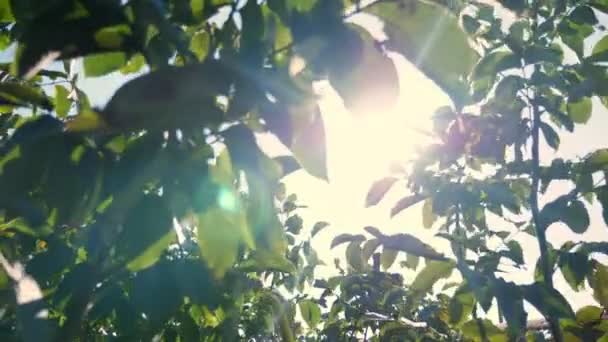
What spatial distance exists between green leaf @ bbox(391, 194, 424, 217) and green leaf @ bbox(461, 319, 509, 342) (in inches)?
21.0

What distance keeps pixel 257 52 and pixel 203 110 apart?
0.24 metres

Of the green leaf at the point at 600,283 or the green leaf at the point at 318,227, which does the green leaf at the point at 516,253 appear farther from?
the green leaf at the point at 318,227

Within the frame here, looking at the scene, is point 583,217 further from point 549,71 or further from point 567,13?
point 567,13

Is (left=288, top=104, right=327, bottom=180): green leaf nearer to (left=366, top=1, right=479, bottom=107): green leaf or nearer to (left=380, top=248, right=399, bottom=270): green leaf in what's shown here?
(left=366, top=1, right=479, bottom=107): green leaf

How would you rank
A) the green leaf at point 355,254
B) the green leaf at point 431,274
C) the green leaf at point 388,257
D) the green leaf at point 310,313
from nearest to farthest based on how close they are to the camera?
the green leaf at point 431,274 < the green leaf at point 355,254 < the green leaf at point 388,257 < the green leaf at point 310,313

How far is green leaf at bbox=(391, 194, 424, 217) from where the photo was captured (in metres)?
2.36

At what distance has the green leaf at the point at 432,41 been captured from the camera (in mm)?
780

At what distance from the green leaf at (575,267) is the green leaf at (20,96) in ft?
5.86

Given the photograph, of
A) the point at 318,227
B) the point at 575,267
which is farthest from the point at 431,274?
the point at 318,227

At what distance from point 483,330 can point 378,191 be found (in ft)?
2.02

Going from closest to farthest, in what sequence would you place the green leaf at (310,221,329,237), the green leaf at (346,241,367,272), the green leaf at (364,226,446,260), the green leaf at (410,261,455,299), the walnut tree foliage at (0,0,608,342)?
1. the walnut tree foliage at (0,0,608,342)
2. the green leaf at (364,226,446,260)
3. the green leaf at (410,261,455,299)
4. the green leaf at (346,241,367,272)
5. the green leaf at (310,221,329,237)

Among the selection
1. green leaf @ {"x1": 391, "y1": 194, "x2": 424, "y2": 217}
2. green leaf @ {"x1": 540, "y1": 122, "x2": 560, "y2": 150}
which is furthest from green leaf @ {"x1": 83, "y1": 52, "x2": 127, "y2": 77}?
green leaf @ {"x1": 540, "y1": 122, "x2": 560, "y2": 150}

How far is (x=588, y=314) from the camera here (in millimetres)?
2016

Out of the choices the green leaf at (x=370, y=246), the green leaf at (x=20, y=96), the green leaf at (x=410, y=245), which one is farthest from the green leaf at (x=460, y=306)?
the green leaf at (x=20, y=96)
